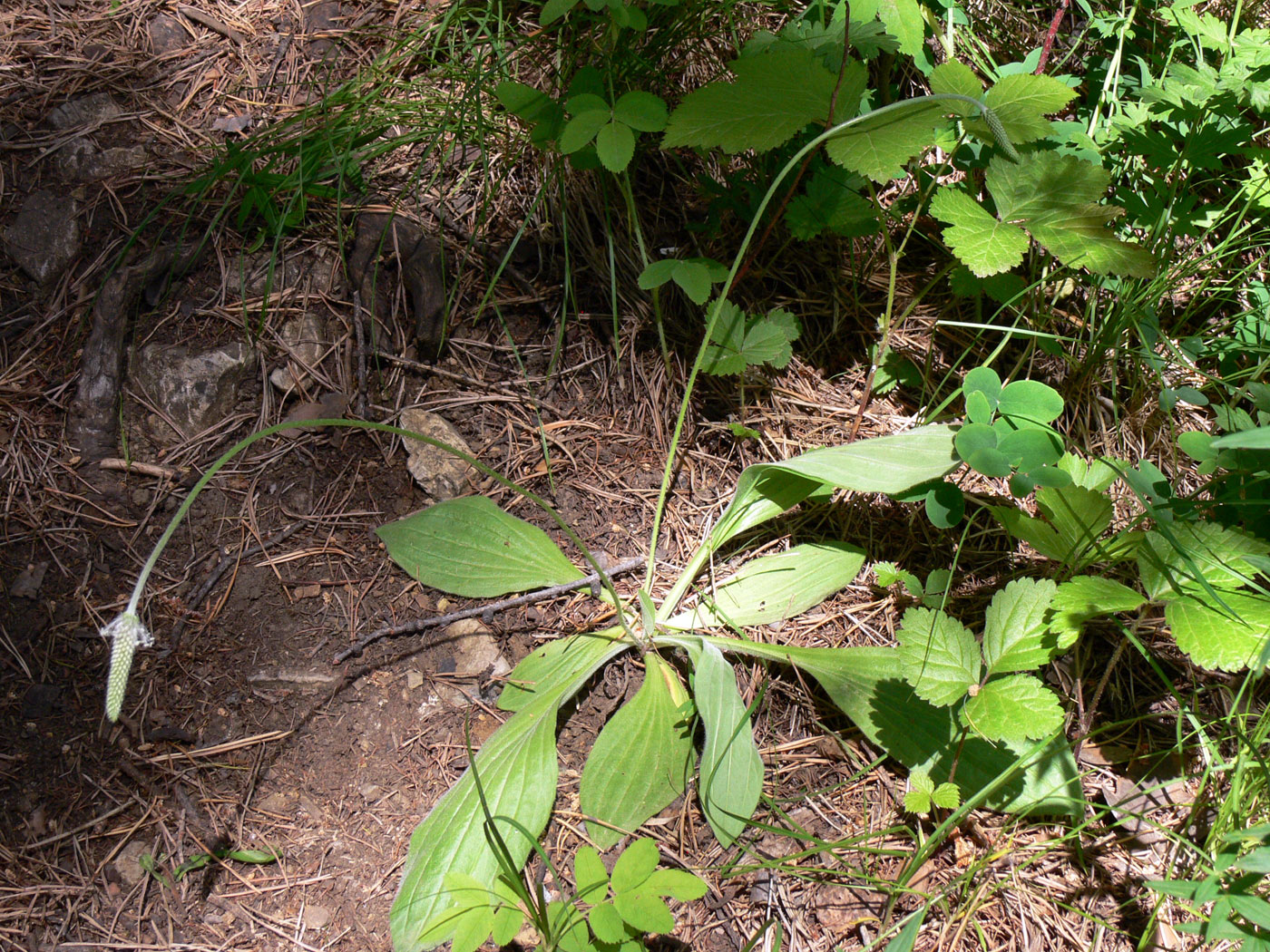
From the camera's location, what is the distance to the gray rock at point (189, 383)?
177 centimetres

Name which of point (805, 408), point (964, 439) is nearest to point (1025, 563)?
point (964, 439)

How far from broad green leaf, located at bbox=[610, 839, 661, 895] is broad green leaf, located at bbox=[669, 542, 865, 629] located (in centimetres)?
50

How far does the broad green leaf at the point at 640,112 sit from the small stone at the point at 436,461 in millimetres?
788

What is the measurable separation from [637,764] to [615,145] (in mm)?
1230

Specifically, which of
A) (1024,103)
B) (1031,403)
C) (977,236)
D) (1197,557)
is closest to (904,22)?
(1024,103)

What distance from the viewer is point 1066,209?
159cm

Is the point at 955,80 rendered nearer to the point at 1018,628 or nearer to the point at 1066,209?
the point at 1066,209

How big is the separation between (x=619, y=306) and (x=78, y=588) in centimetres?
133

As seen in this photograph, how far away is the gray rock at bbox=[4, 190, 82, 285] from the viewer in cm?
183

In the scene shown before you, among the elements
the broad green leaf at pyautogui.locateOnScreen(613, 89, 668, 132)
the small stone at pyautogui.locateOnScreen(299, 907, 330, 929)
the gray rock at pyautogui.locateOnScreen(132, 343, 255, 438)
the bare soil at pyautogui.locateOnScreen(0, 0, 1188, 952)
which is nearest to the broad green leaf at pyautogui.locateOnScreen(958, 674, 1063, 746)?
the bare soil at pyautogui.locateOnScreen(0, 0, 1188, 952)

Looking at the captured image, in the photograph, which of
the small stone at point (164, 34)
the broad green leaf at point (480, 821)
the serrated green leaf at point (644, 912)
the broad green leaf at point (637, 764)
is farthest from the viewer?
the small stone at point (164, 34)

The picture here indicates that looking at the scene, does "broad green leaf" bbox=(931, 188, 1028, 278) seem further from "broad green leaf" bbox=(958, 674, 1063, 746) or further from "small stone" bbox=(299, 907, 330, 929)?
"small stone" bbox=(299, 907, 330, 929)

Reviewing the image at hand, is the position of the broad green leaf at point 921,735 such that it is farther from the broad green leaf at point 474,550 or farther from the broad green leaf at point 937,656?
the broad green leaf at point 474,550

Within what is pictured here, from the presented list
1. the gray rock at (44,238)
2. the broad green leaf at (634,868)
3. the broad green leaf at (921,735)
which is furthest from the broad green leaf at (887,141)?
the gray rock at (44,238)
